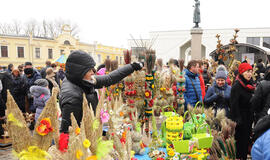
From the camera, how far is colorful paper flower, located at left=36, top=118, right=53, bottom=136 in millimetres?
816

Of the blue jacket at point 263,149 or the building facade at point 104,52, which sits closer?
the blue jacket at point 263,149

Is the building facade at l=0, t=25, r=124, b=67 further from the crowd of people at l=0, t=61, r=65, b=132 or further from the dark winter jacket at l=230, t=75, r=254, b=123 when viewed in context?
the dark winter jacket at l=230, t=75, r=254, b=123

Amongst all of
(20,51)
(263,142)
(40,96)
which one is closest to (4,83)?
(40,96)

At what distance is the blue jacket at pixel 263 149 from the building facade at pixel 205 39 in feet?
68.7

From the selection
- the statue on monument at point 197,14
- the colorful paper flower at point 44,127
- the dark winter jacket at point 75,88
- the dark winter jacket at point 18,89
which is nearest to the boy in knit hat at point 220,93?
the dark winter jacket at point 75,88

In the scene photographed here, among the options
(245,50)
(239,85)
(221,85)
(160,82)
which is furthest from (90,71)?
(245,50)

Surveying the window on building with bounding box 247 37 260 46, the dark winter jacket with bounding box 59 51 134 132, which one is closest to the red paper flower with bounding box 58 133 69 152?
the dark winter jacket with bounding box 59 51 134 132

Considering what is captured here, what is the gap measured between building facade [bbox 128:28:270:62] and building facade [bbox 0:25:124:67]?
35.0 feet

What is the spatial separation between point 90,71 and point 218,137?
1.83 metres

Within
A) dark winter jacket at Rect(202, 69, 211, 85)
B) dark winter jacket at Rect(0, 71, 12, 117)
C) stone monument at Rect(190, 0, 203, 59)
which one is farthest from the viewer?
stone monument at Rect(190, 0, 203, 59)

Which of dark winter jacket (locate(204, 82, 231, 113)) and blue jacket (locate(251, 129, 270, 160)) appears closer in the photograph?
blue jacket (locate(251, 129, 270, 160))

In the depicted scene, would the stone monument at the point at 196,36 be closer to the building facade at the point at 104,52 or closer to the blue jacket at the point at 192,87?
the blue jacket at the point at 192,87

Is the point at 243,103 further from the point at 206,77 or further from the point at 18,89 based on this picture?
the point at 18,89

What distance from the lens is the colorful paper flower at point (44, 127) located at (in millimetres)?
816
